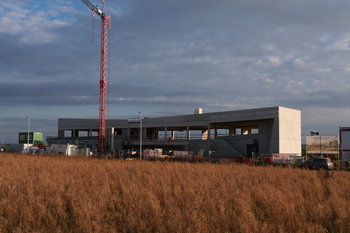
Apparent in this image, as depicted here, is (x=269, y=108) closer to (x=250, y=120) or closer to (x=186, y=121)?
(x=250, y=120)

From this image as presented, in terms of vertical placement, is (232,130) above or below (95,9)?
below

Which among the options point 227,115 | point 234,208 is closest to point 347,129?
Result: point 227,115

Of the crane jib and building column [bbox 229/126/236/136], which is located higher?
the crane jib

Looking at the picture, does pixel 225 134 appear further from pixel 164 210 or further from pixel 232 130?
pixel 164 210

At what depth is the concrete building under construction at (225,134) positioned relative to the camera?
54.4m

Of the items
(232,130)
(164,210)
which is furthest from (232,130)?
(164,210)

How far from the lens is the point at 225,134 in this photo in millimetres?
66500

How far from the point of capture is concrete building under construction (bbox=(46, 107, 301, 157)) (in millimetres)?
54438

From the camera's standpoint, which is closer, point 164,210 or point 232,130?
point 164,210

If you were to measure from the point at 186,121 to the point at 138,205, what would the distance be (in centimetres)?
5857

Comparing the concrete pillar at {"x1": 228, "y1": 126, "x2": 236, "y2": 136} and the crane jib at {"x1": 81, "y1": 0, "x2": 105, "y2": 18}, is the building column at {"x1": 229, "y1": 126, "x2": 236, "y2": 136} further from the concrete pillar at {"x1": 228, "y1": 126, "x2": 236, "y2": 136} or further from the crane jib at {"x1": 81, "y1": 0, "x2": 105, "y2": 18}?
the crane jib at {"x1": 81, "y1": 0, "x2": 105, "y2": 18}

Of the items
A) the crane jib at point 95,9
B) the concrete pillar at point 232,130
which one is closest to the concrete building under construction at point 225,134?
the concrete pillar at point 232,130

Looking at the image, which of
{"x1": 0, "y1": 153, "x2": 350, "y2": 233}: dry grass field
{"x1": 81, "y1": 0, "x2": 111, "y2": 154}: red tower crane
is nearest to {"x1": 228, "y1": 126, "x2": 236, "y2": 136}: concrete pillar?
{"x1": 81, "y1": 0, "x2": 111, "y2": 154}: red tower crane

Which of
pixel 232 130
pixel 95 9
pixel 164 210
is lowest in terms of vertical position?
pixel 164 210
